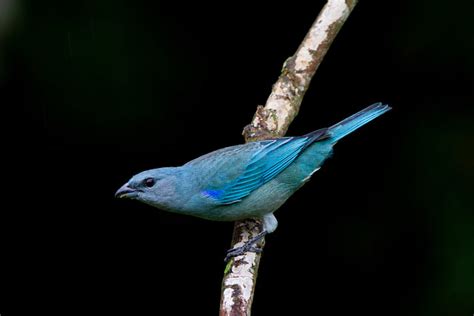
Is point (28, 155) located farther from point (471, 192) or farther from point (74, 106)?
point (471, 192)

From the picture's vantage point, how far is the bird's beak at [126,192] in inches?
175

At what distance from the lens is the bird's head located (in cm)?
447

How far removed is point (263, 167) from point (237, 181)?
187 millimetres

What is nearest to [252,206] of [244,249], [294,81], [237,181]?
[237,181]

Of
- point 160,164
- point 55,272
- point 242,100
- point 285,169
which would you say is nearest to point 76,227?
point 55,272

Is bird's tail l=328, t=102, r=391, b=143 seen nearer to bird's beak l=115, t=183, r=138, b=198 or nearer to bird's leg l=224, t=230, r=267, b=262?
bird's leg l=224, t=230, r=267, b=262

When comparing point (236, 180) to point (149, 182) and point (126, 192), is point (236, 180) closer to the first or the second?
point (149, 182)

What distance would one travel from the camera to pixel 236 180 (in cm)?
473

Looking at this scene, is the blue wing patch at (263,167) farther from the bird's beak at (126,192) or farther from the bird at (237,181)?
the bird's beak at (126,192)

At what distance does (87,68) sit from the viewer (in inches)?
235

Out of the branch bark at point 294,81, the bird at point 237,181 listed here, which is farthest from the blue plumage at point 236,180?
the branch bark at point 294,81

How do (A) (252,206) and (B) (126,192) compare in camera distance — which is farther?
(A) (252,206)

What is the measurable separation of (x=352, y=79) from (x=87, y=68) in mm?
2183

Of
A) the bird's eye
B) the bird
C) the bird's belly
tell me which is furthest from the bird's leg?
the bird's eye
